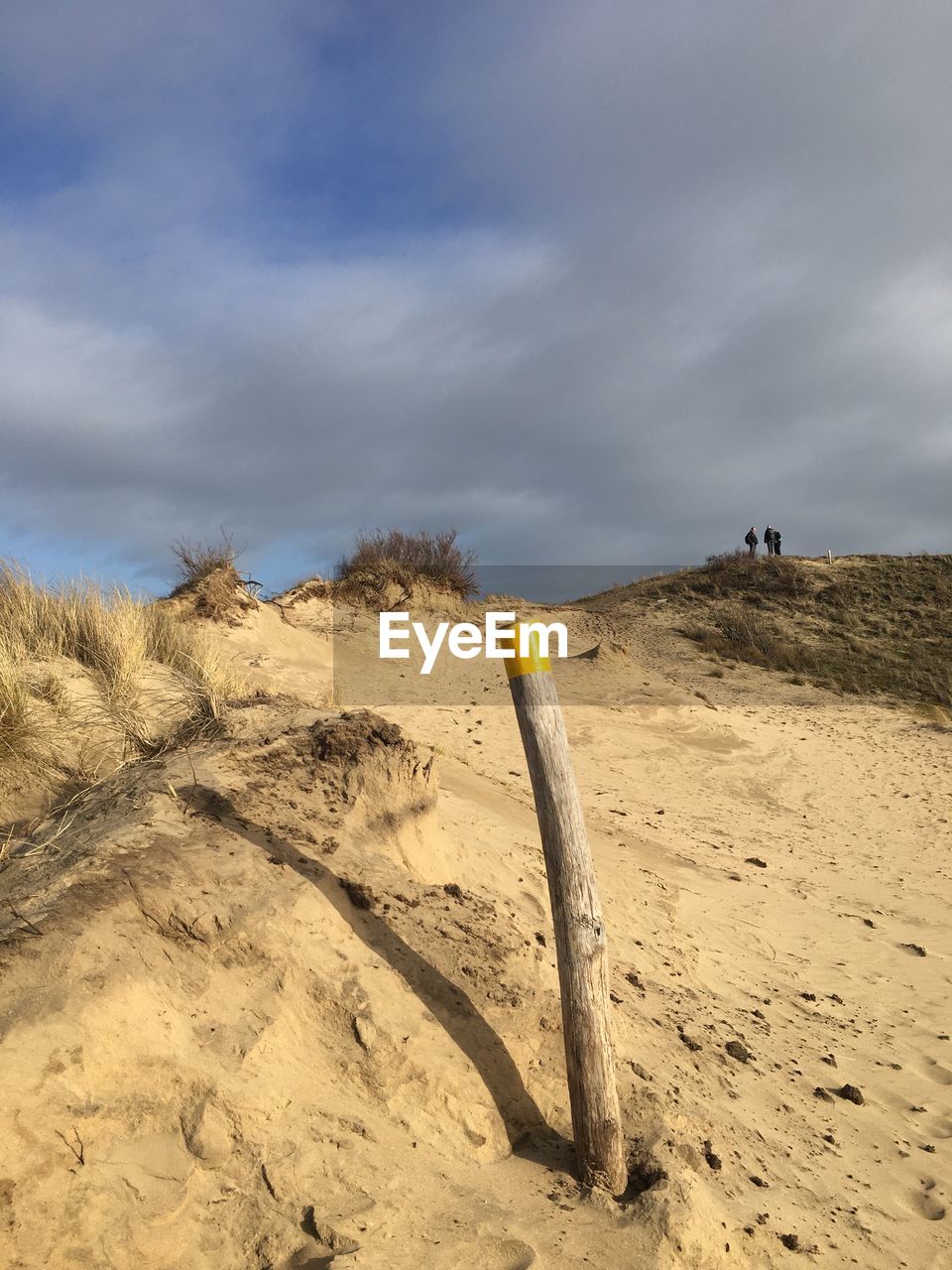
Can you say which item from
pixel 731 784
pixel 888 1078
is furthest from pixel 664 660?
pixel 888 1078

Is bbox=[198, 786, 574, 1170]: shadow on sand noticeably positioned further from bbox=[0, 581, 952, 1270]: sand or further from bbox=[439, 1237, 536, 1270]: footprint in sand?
bbox=[439, 1237, 536, 1270]: footprint in sand

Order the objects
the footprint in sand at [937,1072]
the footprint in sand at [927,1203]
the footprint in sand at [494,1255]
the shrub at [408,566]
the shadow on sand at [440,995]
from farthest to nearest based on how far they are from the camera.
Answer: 1. the shrub at [408,566]
2. the footprint in sand at [937,1072]
3. the footprint in sand at [927,1203]
4. the shadow on sand at [440,995]
5. the footprint in sand at [494,1255]

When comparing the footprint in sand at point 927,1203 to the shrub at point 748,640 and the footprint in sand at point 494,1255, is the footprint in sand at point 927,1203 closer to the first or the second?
the footprint in sand at point 494,1255

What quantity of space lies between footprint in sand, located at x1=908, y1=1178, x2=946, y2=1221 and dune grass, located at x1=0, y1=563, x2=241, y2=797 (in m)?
4.87

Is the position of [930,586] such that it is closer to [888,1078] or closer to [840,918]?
[840,918]

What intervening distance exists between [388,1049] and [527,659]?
1892 mm

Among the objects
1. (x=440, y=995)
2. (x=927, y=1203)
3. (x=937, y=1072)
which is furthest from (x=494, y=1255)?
(x=937, y=1072)

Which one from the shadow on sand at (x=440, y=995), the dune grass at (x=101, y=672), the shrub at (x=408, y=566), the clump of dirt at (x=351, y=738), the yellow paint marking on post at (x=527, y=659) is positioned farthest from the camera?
the shrub at (x=408, y=566)

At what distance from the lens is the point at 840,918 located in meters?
8.78

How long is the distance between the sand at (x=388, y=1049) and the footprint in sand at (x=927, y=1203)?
24 millimetres

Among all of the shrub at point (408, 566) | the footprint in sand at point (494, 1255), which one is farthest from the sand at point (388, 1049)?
the shrub at point (408, 566)

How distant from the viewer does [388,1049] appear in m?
3.96

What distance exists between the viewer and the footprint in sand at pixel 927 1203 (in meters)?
4.12

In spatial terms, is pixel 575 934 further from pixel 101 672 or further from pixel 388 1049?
pixel 101 672
